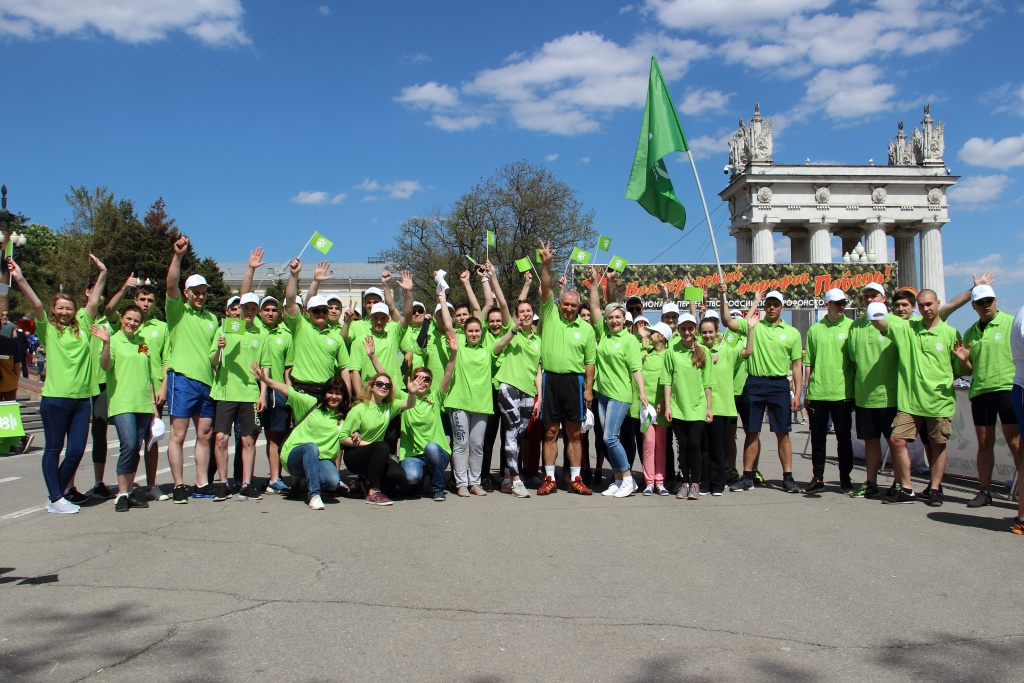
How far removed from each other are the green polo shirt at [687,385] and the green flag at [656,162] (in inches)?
94.8

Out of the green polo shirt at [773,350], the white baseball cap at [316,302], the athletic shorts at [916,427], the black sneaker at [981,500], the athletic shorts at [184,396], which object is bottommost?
the black sneaker at [981,500]

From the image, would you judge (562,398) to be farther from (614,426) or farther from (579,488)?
(579,488)

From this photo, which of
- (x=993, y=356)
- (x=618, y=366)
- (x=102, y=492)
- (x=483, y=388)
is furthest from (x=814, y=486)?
(x=102, y=492)

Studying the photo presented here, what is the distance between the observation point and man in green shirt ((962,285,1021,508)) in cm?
694

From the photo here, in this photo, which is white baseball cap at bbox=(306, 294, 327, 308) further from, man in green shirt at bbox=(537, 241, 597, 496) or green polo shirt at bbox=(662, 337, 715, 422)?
green polo shirt at bbox=(662, 337, 715, 422)

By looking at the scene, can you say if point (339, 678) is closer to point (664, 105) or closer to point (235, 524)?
point (235, 524)

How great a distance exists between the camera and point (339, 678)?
332 centimetres

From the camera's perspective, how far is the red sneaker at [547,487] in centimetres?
787

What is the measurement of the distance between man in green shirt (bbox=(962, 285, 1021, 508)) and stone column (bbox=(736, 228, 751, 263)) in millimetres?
45568

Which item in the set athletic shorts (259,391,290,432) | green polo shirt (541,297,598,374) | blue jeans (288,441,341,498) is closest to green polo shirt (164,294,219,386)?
athletic shorts (259,391,290,432)

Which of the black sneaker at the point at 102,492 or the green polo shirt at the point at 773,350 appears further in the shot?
the green polo shirt at the point at 773,350

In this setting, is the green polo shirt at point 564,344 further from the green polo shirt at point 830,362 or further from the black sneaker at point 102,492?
the black sneaker at point 102,492

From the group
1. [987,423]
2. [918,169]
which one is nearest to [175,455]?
[987,423]

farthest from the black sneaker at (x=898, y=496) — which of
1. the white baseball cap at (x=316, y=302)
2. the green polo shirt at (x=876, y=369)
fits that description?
the white baseball cap at (x=316, y=302)
